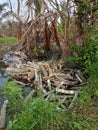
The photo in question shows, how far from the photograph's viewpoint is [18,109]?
13.2 feet

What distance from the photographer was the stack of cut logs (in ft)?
18.9

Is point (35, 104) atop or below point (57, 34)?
below

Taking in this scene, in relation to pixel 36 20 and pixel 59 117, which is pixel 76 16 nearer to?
pixel 36 20

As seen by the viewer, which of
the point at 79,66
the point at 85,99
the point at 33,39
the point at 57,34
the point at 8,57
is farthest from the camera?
the point at 8,57

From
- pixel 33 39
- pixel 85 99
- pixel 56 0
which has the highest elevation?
pixel 56 0

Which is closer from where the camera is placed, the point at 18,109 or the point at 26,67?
the point at 18,109

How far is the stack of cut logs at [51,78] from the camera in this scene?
5.77 metres

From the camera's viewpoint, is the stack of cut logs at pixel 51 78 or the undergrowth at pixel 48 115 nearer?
the undergrowth at pixel 48 115

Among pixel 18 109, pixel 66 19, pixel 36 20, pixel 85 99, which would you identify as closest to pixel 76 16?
pixel 66 19

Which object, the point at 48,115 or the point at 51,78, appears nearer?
the point at 48,115

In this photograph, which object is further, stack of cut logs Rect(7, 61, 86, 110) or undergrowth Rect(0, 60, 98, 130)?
stack of cut logs Rect(7, 61, 86, 110)

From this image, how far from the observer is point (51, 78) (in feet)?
21.2

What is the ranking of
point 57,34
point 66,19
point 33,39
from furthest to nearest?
Result: point 33,39, point 57,34, point 66,19

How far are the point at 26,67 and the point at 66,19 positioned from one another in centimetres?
237
